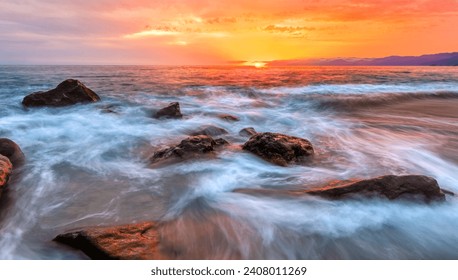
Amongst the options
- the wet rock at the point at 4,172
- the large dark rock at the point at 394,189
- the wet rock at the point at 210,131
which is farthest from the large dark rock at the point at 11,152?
the large dark rock at the point at 394,189

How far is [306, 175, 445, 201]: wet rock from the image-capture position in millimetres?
Answer: 4047

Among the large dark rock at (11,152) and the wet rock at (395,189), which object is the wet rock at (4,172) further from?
the wet rock at (395,189)

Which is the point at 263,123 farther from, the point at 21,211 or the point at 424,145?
the point at 21,211

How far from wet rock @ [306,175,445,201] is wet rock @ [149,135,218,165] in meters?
2.60

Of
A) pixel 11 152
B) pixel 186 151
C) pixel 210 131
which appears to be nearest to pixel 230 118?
pixel 210 131

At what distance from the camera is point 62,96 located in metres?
11.2

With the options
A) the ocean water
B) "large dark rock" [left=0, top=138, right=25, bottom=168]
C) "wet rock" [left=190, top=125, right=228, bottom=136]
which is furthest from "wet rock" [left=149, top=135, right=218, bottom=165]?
"large dark rock" [left=0, top=138, right=25, bottom=168]

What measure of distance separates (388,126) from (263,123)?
149 inches

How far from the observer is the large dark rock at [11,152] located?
5.38m

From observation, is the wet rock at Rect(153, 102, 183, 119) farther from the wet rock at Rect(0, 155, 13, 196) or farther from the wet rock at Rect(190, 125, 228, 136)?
the wet rock at Rect(0, 155, 13, 196)

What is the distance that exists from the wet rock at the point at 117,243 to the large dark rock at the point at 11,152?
293 centimetres

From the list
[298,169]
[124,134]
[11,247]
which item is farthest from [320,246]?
[124,134]

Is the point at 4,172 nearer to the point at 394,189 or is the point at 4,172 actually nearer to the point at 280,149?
the point at 280,149
